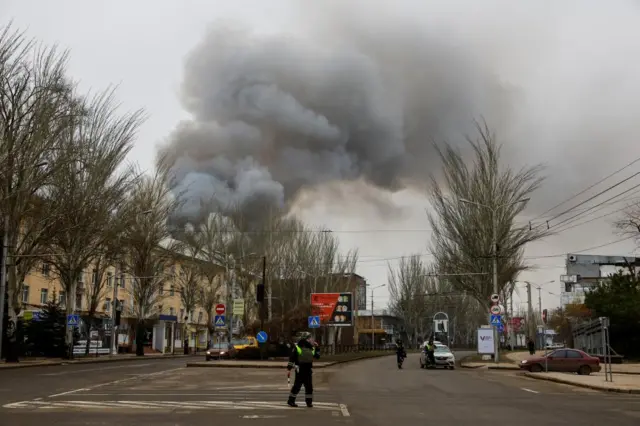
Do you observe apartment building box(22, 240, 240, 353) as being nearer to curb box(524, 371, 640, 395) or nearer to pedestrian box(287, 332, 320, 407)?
curb box(524, 371, 640, 395)

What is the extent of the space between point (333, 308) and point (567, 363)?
1978cm

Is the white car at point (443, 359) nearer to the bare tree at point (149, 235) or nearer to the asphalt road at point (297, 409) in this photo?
the asphalt road at point (297, 409)

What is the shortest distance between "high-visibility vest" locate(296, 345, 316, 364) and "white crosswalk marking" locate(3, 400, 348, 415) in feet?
3.47

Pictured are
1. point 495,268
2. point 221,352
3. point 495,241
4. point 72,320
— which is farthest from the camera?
point 221,352

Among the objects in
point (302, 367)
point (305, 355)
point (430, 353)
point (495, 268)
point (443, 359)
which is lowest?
point (443, 359)

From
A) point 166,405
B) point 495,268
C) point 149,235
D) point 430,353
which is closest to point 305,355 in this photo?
point 166,405

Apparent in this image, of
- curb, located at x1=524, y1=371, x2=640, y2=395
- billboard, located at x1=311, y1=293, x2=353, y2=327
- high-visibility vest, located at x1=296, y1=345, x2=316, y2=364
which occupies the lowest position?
curb, located at x1=524, y1=371, x2=640, y2=395

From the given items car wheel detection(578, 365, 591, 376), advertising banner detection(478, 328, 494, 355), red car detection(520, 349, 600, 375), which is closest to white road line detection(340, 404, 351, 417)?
red car detection(520, 349, 600, 375)

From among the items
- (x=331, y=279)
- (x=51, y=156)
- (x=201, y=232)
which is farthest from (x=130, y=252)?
(x=331, y=279)

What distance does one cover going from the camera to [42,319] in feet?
154

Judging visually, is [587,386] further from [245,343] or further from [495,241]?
[245,343]

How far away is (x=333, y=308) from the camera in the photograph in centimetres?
4909

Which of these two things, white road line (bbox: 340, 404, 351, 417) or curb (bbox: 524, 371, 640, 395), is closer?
white road line (bbox: 340, 404, 351, 417)

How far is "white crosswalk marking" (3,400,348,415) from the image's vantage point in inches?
572
